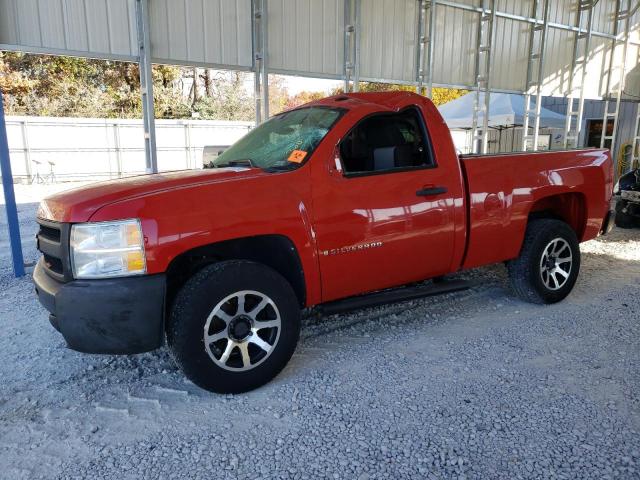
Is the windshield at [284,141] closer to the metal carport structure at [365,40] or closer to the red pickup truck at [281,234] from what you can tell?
the red pickup truck at [281,234]

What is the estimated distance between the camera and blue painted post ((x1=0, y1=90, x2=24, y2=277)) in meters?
5.40

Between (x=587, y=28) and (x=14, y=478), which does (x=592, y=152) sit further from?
(x=587, y=28)

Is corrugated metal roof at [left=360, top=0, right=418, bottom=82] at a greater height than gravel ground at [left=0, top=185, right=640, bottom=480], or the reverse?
corrugated metal roof at [left=360, top=0, right=418, bottom=82]

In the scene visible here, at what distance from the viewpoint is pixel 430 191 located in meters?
3.79

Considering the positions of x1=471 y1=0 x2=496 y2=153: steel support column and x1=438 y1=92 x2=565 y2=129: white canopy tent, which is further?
x1=438 y1=92 x2=565 y2=129: white canopy tent

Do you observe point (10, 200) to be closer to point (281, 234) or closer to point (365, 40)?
point (281, 234)

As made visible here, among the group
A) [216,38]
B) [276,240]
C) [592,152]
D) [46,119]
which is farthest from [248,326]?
[46,119]

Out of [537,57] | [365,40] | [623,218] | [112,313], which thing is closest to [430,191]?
[112,313]

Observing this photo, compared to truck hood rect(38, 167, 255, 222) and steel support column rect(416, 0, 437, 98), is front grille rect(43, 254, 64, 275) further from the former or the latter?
steel support column rect(416, 0, 437, 98)

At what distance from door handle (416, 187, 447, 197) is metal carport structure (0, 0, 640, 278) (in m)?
4.15

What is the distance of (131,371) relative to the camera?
3.47 m

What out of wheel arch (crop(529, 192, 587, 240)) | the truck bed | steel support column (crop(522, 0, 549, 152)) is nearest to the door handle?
the truck bed

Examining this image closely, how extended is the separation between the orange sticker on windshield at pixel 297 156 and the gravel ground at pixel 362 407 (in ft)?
4.73

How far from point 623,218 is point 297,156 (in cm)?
770
